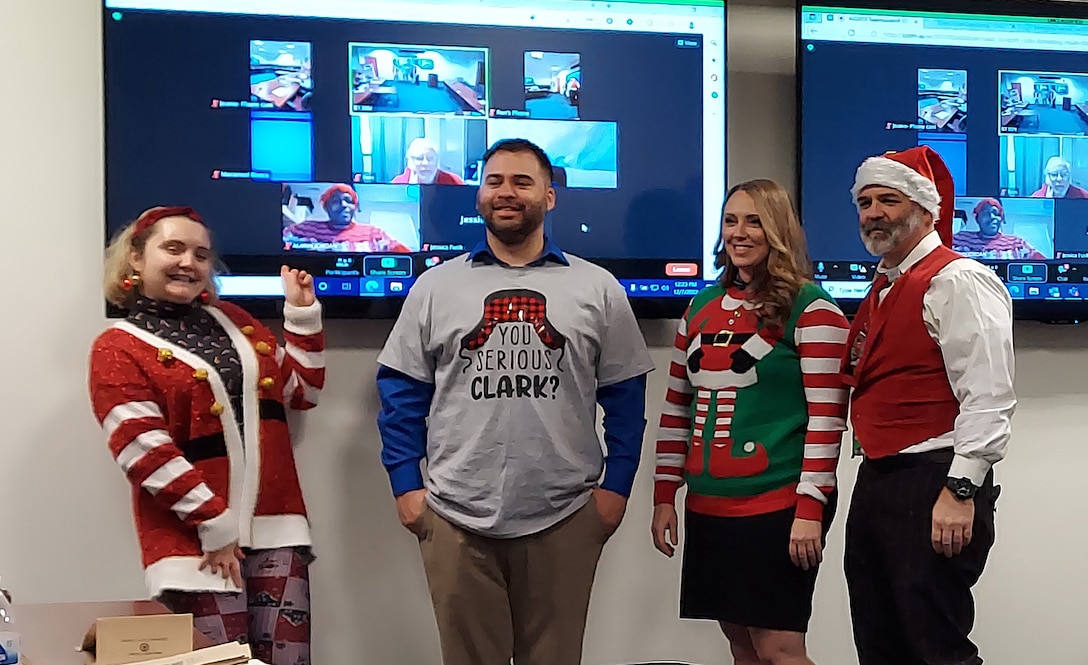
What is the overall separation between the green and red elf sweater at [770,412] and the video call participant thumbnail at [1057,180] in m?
1.12

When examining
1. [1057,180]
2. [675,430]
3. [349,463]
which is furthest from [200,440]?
[1057,180]

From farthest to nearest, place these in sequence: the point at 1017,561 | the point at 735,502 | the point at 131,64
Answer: the point at 1017,561
the point at 131,64
the point at 735,502

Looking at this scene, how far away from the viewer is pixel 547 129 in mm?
2838

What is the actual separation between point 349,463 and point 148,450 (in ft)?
2.40

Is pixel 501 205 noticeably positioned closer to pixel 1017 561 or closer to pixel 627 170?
pixel 627 170

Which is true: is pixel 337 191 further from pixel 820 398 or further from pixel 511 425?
pixel 820 398

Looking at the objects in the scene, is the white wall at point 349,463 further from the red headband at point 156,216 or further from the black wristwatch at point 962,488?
the black wristwatch at point 962,488

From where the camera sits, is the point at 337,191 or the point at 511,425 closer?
the point at 511,425

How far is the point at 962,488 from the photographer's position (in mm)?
2062

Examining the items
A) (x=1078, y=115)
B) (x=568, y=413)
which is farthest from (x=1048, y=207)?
(x=568, y=413)

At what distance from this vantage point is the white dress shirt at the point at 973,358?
2.05 metres

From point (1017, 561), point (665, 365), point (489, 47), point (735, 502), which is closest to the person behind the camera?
point (735, 502)

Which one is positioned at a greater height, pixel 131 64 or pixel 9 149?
pixel 131 64

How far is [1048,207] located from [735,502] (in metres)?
1.47
